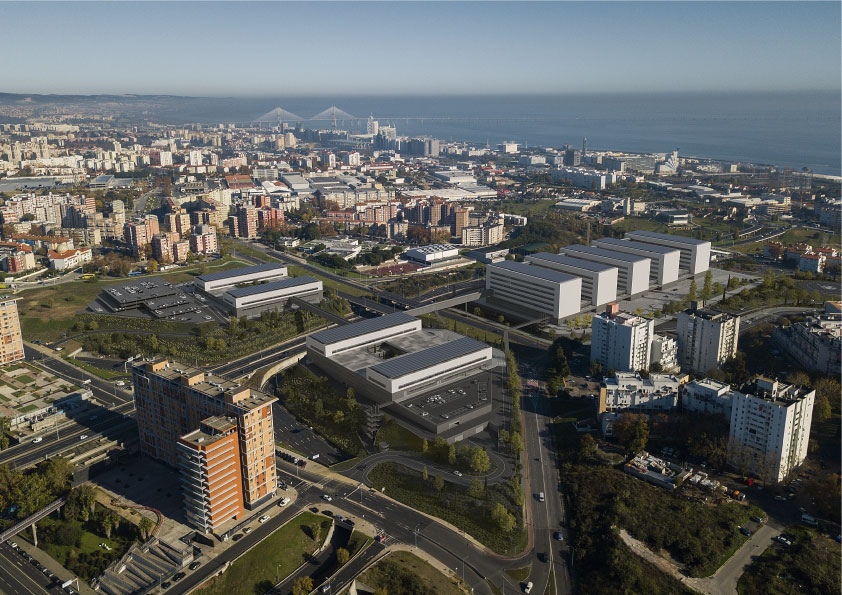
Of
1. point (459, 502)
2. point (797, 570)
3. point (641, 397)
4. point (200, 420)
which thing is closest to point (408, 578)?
point (459, 502)

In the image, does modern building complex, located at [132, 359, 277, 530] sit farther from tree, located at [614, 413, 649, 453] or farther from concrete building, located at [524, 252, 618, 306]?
concrete building, located at [524, 252, 618, 306]

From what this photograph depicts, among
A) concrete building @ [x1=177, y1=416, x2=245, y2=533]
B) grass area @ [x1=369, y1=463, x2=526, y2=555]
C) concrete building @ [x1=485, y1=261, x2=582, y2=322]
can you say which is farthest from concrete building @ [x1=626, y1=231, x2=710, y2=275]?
concrete building @ [x1=177, y1=416, x2=245, y2=533]

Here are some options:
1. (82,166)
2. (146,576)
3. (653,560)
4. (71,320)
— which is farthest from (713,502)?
(82,166)

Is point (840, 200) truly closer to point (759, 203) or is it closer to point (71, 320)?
Answer: point (759, 203)

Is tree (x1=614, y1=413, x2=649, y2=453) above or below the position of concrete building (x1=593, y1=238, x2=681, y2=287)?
below

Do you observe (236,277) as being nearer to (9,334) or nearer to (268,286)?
(268,286)

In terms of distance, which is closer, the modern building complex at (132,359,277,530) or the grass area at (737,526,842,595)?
the grass area at (737,526,842,595)

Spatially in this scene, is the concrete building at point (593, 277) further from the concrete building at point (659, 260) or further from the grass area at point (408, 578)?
the grass area at point (408, 578)
